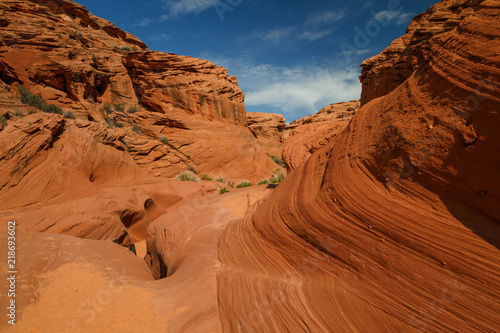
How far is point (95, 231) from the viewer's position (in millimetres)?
6086

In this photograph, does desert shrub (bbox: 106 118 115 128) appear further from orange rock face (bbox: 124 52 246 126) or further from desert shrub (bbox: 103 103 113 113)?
orange rock face (bbox: 124 52 246 126)

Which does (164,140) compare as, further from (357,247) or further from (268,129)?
(268,129)

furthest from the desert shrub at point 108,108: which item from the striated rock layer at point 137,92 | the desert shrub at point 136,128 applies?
the desert shrub at point 136,128

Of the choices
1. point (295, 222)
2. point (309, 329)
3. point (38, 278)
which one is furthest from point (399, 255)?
point (38, 278)

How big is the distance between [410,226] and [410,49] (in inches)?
473

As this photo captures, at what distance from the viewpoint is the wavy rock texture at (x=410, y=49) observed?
799 cm

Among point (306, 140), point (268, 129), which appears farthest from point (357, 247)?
point (268, 129)

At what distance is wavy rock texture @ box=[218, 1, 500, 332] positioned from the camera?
5.88 feet

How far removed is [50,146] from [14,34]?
13.3 meters

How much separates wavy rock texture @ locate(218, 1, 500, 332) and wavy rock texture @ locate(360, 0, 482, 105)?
81 centimetres

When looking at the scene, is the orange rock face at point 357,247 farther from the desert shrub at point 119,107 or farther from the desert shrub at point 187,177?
the desert shrub at point 119,107

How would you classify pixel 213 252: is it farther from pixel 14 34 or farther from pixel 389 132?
pixel 14 34

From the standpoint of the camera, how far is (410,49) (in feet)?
34.4

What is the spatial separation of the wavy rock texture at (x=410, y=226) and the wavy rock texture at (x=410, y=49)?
806 mm
